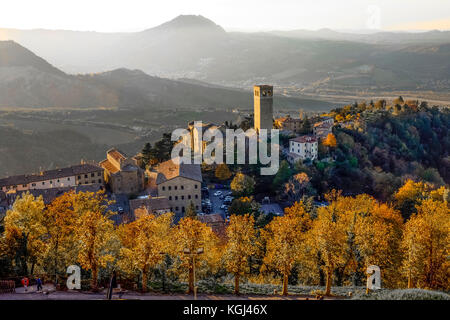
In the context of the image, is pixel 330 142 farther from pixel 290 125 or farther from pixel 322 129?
pixel 290 125

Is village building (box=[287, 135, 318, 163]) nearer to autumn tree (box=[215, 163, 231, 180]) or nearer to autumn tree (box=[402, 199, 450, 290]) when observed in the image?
autumn tree (box=[215, 163, 231, 180])

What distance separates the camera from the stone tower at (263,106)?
74.3 metres

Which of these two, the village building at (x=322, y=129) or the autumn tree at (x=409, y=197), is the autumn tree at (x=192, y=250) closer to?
the autumn tree at (x=409, y=197)

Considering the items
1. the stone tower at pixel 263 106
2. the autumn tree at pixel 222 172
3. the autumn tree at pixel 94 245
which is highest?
the stone tower at pixel 263 106

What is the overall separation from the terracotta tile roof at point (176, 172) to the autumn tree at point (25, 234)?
890 inches

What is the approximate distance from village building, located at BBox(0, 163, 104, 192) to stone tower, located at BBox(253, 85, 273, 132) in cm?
2913

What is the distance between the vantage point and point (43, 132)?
127 m

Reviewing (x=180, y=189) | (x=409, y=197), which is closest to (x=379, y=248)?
(x=180, y=189)

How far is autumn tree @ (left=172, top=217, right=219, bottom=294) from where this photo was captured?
25844 mm

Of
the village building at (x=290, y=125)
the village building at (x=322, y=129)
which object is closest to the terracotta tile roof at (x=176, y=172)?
the village building at (x=322, y=129)

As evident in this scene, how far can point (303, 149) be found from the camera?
6906 cm

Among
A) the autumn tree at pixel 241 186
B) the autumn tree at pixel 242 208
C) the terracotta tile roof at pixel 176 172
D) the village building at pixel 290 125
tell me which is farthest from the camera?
the village building at pixel 290 125

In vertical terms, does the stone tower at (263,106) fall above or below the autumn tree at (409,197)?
above

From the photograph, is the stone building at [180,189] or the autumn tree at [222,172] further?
→ the autumn tree at [222,172]
